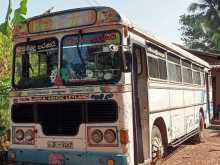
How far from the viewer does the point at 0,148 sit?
458 inches

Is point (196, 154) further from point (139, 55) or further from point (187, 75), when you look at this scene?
point (139, 55)

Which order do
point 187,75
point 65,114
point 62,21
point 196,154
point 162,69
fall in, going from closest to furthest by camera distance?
point 65,114 → point 62,21 → point 162,69 → point 196,154 → point 187,75

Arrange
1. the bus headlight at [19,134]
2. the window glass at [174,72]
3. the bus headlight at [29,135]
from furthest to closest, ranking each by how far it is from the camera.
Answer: the window glass at [174,72] → the bus headlight at [19,134] → the bus headlight at [29,135]

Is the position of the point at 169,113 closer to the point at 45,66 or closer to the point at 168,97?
the point at 168,97

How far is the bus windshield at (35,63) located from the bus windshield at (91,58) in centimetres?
29

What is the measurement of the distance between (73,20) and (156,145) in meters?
3.00

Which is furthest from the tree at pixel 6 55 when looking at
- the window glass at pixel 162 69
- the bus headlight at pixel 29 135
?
the window glass at pixel 162 69

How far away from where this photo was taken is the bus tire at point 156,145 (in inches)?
360

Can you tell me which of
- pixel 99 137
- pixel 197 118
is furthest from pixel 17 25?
pixel 197 118

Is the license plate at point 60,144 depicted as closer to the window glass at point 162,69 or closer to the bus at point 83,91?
the bus at point 83,91

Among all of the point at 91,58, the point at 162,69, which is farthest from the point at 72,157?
the point at 162,69

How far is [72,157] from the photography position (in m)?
7.79

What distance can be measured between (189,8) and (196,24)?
2.02 meters

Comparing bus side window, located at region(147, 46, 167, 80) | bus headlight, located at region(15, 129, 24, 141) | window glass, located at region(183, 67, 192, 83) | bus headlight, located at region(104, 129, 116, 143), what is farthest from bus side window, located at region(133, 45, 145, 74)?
window glass, located at region(183, 67, 192, 83)
